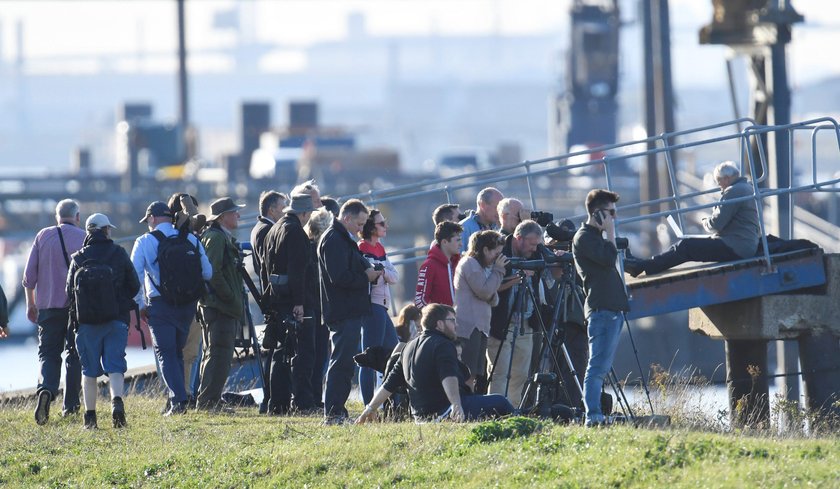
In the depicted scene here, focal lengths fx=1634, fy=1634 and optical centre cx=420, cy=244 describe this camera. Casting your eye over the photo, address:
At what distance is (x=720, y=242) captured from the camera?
1382cm

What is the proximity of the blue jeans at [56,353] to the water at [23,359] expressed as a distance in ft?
A: 80.0

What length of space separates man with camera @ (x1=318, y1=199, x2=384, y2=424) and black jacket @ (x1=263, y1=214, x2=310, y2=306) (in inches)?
15.5

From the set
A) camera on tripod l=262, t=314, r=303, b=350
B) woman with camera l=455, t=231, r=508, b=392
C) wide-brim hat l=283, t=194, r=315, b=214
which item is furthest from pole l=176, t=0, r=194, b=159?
woman with camera l=455, t=231, r=508, b=392

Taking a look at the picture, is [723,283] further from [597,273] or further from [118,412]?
[118,412]

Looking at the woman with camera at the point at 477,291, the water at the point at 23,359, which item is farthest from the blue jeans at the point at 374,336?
the water at the point at 23,359

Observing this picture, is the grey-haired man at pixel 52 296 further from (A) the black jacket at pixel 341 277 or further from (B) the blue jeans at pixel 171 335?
(A) the black jacket at pixel 341 277

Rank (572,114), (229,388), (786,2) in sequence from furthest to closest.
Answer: (572,114) < (786,2) < (229,388)

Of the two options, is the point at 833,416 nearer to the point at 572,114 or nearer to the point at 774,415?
the point at 774,415

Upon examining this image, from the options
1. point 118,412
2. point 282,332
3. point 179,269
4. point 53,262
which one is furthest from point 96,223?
point 282,332

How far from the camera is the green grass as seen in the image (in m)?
8.98

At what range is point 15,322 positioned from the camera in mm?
67375

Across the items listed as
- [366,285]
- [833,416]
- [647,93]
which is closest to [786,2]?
[833,416]

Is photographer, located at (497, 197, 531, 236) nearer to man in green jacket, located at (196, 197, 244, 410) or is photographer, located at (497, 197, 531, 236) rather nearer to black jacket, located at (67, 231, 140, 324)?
man in green jacket, located at (196, 197, 244, 410)

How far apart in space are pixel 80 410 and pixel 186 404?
2.95ft
